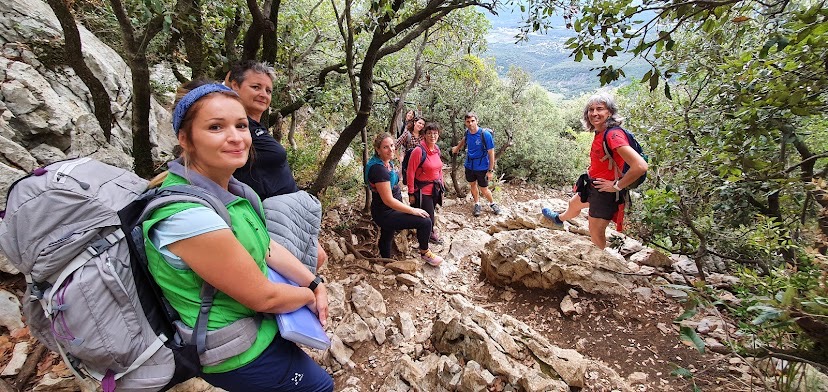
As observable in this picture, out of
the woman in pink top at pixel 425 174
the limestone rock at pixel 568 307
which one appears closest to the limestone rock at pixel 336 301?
the woman in pink top at pixel 425 174

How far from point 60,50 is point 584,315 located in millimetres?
6992

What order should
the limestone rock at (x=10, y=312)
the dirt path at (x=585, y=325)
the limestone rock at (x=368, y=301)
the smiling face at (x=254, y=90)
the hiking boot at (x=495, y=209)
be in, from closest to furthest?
1. the limestone rock at (x=10, y=312)
2. the smiling face at (x=254, y=90)
3. the dirt path at (x=585, y=325)
4. the limestone rock at (x=368, y=301)
5. the hiking boot at (x=495, y=209)

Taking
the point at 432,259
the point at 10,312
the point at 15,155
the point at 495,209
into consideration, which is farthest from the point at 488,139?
the point at 10,312

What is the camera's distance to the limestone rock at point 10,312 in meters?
2.88

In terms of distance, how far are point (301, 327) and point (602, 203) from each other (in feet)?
13.1

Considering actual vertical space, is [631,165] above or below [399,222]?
above

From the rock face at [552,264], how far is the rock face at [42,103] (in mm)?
4932

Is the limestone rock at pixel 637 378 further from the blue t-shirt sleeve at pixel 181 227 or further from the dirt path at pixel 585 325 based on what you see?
the blue t-shirt sleeve at pixel 181 227

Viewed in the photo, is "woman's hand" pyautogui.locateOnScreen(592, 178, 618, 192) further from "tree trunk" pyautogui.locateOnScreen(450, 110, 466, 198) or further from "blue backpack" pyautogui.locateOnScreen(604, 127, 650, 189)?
"tree trunk" pyautogui.locateOnScreen(450, 110, 466, 198)

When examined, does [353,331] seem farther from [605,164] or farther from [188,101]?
[605,164]

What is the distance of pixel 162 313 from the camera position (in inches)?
60.4

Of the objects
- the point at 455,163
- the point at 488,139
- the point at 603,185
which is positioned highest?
the point at 603,185

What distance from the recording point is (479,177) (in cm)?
862

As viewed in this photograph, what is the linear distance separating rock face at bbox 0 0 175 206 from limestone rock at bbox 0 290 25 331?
0.78 m
